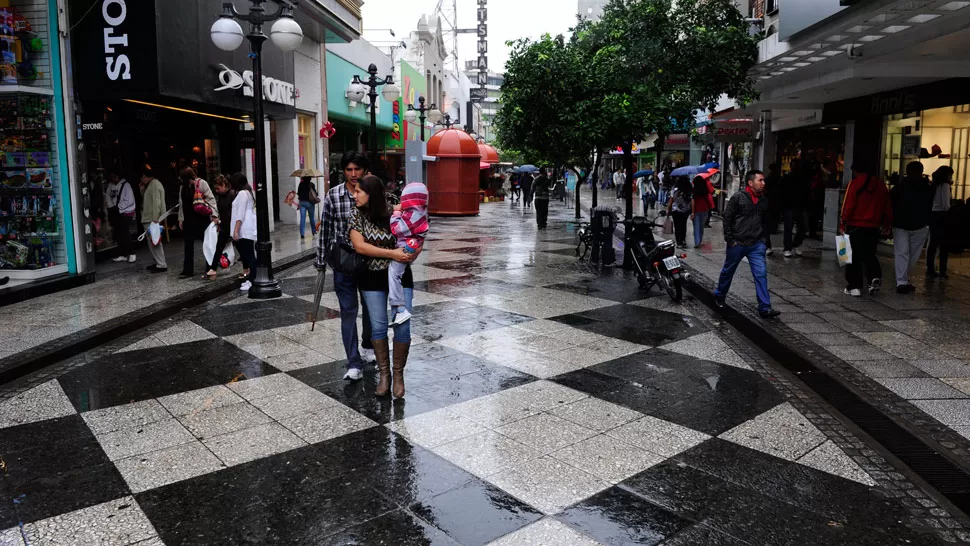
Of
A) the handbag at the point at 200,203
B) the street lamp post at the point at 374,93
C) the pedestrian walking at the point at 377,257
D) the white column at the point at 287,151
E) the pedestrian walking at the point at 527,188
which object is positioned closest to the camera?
the pedestrian walking at the point at 377,257

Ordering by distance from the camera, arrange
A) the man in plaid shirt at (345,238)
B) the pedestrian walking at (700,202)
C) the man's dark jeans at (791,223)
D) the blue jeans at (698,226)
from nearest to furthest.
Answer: the man in plaid shirt at (345,238) → the man's dark jeans at (791,223) → the pedestrian walking at (700,202) → the blue jeans at (698,226)

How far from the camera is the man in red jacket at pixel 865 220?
32.3ft

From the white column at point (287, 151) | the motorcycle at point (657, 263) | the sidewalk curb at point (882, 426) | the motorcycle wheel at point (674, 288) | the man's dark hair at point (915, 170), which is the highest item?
the white column at point (287, 151)

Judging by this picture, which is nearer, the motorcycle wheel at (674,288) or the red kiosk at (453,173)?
the motorcycle wheel at (674,288)

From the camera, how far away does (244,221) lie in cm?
1059

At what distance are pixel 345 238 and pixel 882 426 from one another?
430 cm

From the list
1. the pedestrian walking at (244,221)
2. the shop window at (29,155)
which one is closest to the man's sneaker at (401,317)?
the pedestrian walking at (244,221)

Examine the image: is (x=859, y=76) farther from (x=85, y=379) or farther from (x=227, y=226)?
(x=85, y=379)

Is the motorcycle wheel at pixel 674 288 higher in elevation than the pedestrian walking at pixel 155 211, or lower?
lower

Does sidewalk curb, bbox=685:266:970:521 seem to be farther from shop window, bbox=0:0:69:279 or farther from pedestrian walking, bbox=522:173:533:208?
pedestrian walking, bbox=522:173:533:208

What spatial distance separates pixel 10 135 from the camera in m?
10.4

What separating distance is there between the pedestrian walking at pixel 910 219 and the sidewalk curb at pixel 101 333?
9559 mm

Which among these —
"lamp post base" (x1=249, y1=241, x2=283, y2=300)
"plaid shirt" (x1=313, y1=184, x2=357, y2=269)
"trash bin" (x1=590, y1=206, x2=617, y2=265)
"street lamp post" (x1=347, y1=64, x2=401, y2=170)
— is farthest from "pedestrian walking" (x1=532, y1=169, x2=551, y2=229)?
"plaid shirt" (x1=313, y1=184, x2=357, y2=269)

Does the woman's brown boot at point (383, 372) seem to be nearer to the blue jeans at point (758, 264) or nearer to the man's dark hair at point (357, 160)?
the man's dark hair at point (357, 160)
